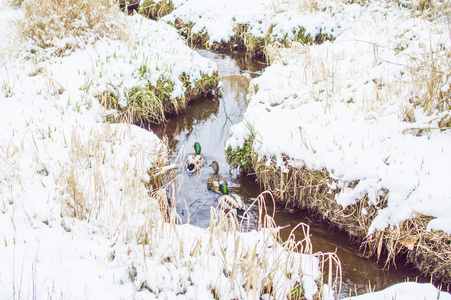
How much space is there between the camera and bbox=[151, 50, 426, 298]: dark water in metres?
3.76

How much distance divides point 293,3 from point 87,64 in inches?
309

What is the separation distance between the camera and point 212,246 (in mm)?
2898

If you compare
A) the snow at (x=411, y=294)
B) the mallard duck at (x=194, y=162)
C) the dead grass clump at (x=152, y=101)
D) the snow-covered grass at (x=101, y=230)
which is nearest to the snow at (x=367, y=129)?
the mallard duck at (x=194, y=162)

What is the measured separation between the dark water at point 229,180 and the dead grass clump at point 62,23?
2.78 m

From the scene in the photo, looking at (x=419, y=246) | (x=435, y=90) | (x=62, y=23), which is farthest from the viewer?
(x=62, y=23)

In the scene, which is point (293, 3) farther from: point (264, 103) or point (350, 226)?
point (350, 226)

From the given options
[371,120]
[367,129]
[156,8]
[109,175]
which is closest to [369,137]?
[367,129]

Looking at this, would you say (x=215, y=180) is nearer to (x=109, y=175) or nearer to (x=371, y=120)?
(x=109, y=175)

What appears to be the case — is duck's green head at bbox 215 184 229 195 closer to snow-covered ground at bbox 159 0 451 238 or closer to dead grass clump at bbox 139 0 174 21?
snow-covered ground at bbox 159 0 451 238

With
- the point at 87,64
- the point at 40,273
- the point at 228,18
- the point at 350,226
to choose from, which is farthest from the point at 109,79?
→ the point at 228,18

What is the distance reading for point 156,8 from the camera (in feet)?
47.8

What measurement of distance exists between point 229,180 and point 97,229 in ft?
9.85

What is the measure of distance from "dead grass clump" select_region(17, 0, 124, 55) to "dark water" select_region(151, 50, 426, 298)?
2.78 m

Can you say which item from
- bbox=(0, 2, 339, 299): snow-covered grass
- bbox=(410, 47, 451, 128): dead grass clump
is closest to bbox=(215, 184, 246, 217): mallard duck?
bbox=(0, 2, 339, 299): snow-covered grass
